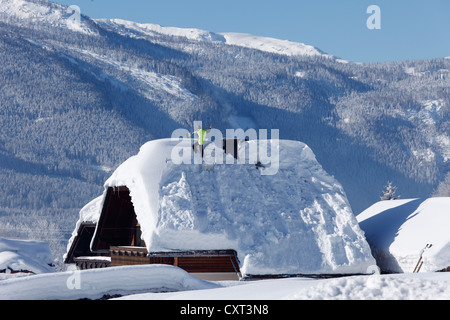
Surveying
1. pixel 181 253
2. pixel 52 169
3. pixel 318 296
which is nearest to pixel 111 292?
pixel 318 296

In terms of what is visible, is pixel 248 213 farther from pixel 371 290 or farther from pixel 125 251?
pixel 371 290

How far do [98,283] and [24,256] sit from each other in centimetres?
2729

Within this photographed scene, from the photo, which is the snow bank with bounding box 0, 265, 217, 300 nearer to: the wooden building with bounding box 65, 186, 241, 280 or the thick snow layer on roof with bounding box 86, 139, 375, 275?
the thick snow layer on roof with bounding box 86, 139, 375, 275

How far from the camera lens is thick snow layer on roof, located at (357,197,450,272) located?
22.5m

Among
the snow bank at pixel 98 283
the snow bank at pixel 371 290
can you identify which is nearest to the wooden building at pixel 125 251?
the snow bank at pixel 98 283

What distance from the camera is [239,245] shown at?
22.7 metres

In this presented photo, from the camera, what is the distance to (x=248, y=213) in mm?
23625

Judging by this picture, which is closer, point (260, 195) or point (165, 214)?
point (165, 214)

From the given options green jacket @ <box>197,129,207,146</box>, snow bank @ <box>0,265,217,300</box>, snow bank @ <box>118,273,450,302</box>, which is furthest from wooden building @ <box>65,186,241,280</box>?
snow bank @ <box>118,273,450,302</box>

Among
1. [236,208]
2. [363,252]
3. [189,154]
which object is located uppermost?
[189,154]

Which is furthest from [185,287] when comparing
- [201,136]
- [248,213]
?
[201,136]
